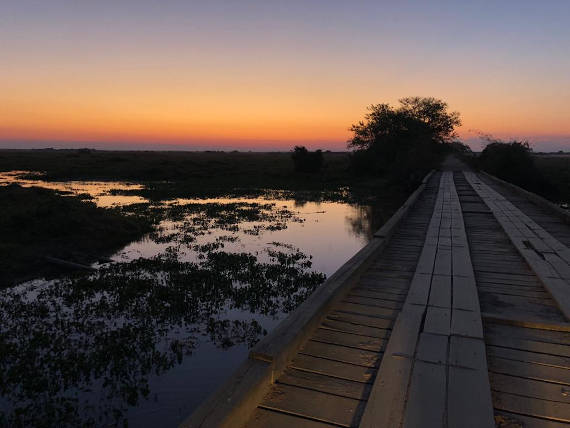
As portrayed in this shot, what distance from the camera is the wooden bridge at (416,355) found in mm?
2520

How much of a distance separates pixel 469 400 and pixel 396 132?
5172cm

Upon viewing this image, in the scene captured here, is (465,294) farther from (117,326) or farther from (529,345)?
(117,326)

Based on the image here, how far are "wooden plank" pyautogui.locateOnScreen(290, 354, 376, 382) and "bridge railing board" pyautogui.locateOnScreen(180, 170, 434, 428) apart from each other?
4.4 inches

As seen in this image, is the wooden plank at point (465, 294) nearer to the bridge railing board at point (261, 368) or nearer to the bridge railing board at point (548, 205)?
the bridge railing board at point (261, 368)

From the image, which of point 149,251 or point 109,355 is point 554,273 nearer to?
point 109,355

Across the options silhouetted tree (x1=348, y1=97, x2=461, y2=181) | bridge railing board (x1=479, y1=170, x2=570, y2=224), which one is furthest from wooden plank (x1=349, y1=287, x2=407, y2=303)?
silhouetted tree (x1=348, y1=97, x2=461, y2=181)

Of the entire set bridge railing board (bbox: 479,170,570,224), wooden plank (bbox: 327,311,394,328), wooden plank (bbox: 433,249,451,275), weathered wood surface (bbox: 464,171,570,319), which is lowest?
wooden plank (bbox: 327,311,394,328)

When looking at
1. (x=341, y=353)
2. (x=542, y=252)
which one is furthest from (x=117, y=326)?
(x=542, y=252)

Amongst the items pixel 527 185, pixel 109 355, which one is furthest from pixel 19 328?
pixel 527 185

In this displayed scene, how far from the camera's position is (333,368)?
3.20 metres

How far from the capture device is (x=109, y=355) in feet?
20.5

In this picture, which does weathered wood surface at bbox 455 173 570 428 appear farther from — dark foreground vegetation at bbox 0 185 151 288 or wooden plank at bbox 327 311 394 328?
dark foreground vegetation at bbox 0 185 151 288

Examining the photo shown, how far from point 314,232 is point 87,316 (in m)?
11.2

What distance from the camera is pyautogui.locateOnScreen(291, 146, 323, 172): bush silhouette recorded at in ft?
166
